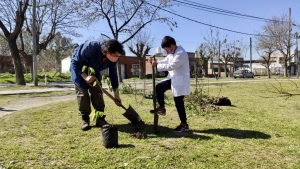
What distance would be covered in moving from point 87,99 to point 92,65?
602 mm

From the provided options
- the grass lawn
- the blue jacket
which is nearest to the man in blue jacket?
the blue jacket

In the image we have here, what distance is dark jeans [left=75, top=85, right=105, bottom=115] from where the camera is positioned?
4.12m

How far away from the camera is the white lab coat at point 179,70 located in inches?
151

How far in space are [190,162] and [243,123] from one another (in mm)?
2344

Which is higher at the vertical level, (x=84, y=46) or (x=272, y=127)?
(x=84, y=46)

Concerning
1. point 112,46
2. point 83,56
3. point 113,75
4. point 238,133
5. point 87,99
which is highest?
point 112,46

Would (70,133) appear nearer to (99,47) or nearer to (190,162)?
(99,47)

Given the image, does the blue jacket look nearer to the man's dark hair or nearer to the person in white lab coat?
the person in white lab coat

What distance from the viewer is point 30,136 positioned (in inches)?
145

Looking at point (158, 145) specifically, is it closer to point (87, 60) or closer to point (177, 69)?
point (177, 69)

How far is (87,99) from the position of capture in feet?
13.6

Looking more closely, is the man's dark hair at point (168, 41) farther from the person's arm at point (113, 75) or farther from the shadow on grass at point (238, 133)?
the shadow on grass at point (238, 133)

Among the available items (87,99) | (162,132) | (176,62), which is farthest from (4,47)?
(176,62)

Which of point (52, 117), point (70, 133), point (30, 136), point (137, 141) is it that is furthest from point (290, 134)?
point (52, 117)
